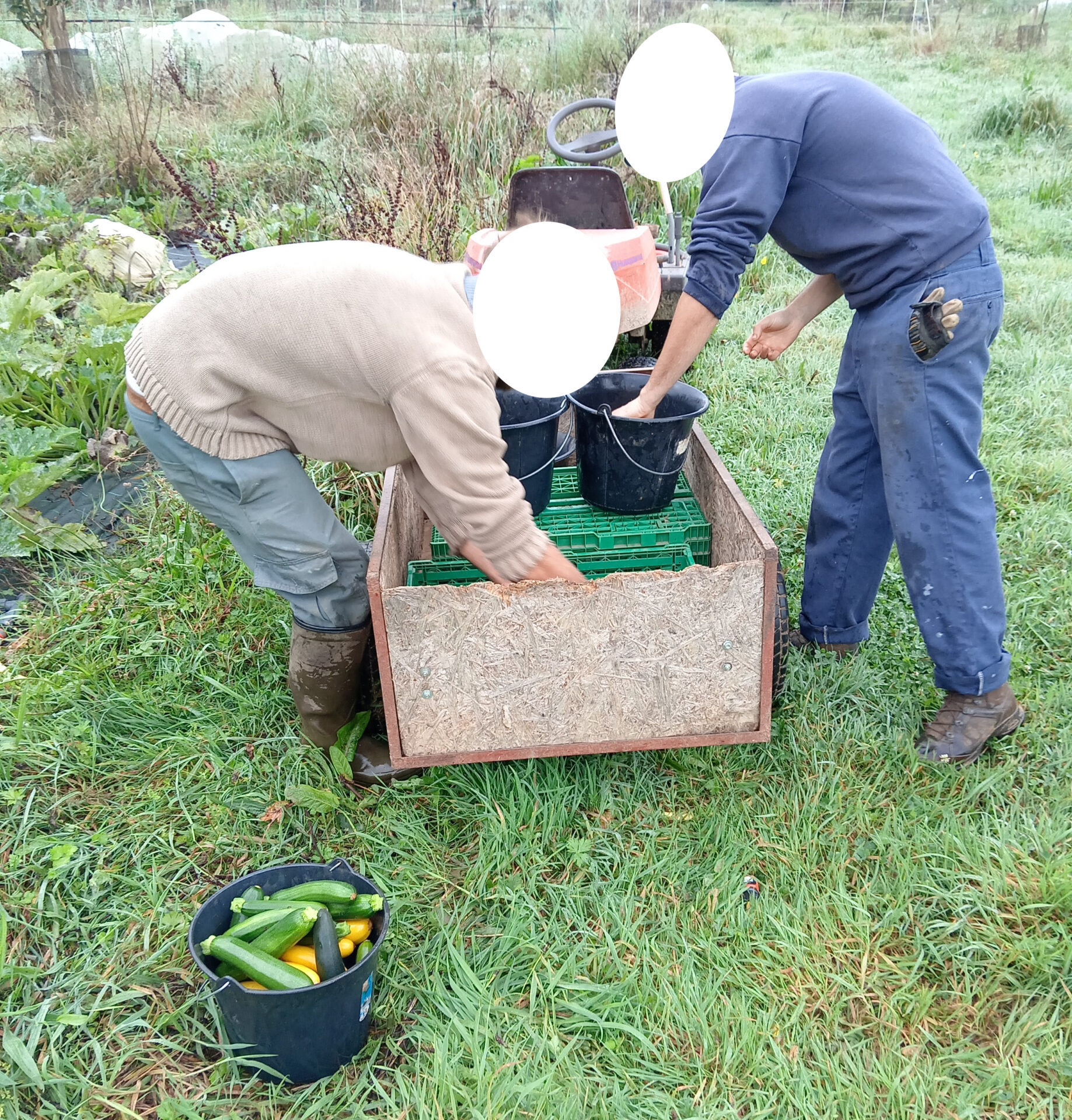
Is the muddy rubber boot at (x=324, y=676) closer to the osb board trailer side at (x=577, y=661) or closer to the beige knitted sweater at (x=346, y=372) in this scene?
the osb board trailer side at (x=577, y=661)

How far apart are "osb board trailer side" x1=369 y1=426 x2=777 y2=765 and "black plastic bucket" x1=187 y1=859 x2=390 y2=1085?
48 centimetres

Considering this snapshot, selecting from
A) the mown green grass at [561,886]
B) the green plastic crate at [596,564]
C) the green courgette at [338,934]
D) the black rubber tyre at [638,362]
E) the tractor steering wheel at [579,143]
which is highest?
the tractor steering wheel at [579,143]

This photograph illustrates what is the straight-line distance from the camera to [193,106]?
336 inches

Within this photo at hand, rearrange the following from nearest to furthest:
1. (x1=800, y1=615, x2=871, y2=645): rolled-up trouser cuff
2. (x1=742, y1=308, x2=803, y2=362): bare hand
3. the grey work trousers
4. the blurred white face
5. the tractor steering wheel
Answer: the blurred white face
the grey work trousers
(x1=742, y1=308, x2=803, y2=362): bare hand
(x1=800, y1=615, x2=871, y2=645): rolled-up trouser cuff
the tractor steering wheel

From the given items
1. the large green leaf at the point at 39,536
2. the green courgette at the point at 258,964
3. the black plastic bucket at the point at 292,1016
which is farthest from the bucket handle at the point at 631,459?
the large green leaf at the point at 39,536

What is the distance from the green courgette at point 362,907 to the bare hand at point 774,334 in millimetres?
1920

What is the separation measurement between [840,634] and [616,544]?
2.76 ft

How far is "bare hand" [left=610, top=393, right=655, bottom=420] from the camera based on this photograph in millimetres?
2480

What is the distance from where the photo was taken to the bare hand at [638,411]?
8.14 ft

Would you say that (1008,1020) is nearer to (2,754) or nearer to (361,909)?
(361,909)

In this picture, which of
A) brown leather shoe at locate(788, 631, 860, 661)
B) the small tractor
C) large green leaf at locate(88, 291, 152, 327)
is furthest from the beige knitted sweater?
large green leaf at locate(88, 291, 152, 327)

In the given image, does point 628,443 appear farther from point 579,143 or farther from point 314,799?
point 579,143

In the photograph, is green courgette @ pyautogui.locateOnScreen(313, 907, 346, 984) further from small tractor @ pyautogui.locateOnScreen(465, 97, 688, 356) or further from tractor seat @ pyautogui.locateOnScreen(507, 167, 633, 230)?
tractor seat @ pyautogui.locateOnScreen(507, 167, 633, 230)

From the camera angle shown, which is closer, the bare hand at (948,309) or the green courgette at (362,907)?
the green courgette at (362,907)
